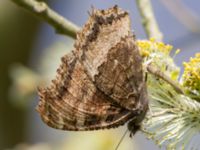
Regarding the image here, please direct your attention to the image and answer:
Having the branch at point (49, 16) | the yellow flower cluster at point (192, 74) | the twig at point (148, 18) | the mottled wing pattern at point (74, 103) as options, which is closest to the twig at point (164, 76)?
the yellow flower cluster at point (192, 74)

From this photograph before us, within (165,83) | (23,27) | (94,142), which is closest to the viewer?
(165,83)

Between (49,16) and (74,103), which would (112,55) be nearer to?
(74,103)

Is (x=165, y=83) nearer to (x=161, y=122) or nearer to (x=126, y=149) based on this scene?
(x=161, y=122)

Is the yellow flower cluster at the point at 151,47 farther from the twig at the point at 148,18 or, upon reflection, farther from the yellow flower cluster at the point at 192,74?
the twig at the point at 148,18

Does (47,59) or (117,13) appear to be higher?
(117,13)

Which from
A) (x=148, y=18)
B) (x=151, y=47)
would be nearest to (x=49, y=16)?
(x=151, y=47)

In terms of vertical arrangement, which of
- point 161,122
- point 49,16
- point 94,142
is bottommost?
point 94,142

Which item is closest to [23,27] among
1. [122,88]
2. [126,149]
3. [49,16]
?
[126,149]
